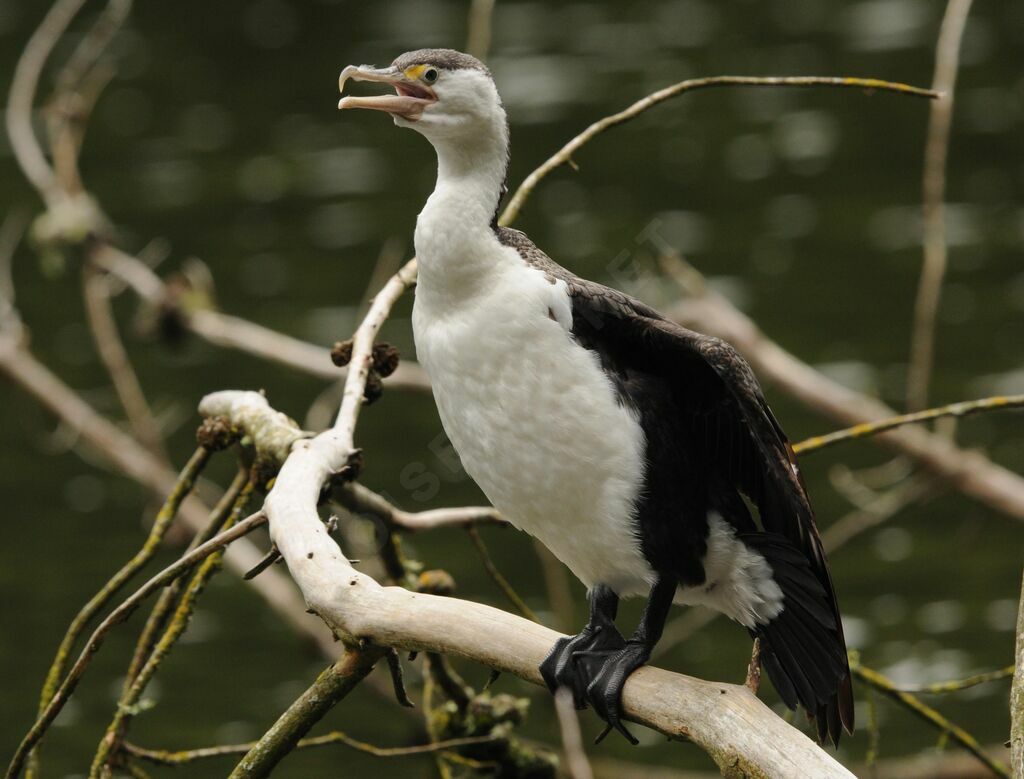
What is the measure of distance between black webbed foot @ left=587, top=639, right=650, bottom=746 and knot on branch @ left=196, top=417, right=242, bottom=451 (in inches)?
46.9

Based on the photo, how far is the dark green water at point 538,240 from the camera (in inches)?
340

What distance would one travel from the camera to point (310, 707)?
372 centimetres

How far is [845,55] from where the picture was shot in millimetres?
16906

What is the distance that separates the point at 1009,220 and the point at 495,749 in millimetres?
9431

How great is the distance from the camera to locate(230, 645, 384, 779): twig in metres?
3.60

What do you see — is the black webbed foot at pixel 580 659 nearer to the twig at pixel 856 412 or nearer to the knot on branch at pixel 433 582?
the knot on branch at pixel 433 582

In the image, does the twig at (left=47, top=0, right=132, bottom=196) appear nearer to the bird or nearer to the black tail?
the bird

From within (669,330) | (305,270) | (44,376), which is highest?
(305,270)

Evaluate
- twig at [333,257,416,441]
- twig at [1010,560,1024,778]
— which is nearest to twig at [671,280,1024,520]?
twig at [333,257,416,441]

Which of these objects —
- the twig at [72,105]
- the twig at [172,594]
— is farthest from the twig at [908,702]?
the twig at [72,105]

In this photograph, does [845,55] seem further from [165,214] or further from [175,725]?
[175,725]

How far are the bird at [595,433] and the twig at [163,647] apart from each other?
76cm

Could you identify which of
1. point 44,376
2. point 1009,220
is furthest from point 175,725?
point 1009,220

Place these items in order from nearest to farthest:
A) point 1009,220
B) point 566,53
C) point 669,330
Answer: point 669,330
point 1009,220
point 566,53
